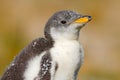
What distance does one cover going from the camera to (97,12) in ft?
51.5

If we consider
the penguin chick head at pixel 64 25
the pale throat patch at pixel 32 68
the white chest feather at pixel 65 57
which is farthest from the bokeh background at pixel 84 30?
the pale throat patch at pixel 32 68

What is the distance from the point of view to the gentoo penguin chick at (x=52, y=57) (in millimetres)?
6730

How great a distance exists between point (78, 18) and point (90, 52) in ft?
22.3

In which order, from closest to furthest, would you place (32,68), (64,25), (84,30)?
(32,68) → (64,25) → (84,30)

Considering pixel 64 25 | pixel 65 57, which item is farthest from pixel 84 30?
pixel 65 57

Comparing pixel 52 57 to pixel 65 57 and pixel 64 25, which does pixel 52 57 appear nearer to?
pixel 65 57

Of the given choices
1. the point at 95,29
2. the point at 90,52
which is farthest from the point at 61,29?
the point at 95,29

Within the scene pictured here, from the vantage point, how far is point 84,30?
47.5ft

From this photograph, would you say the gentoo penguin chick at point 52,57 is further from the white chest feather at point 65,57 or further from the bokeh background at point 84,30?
the bokeh background at point 84,30

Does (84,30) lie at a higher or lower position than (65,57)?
lower

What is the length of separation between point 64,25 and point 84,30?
7505 millimetres

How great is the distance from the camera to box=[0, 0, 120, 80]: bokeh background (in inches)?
502

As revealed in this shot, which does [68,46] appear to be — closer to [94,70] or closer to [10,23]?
[94,70]

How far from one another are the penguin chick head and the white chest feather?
2.8 inches
